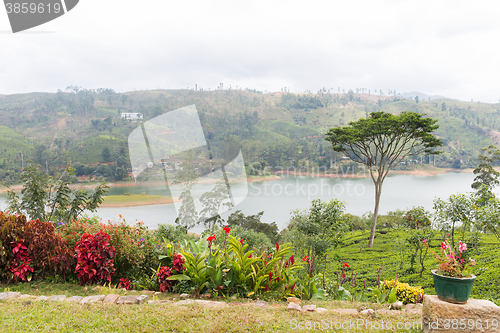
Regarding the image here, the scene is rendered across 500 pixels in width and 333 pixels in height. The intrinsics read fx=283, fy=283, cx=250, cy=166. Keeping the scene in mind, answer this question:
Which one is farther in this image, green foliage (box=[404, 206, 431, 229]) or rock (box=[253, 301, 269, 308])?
green foliage (box=[404, 206, 431, 229])

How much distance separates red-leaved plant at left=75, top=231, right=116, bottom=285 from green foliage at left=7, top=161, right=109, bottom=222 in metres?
3.09

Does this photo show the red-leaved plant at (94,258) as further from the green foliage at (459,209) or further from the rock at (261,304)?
the green foliage at (459,209)

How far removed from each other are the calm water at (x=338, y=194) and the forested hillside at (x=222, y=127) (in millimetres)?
2827

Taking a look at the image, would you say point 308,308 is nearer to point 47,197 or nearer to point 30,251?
point 30,251

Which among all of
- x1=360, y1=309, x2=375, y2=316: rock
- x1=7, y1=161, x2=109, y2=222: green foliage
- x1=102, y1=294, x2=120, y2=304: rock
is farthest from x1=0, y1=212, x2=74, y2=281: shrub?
x1=360, y1=309, x2=375, y2=316: rock

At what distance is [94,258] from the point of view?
3371mm

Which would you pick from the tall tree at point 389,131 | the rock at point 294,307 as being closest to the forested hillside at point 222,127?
the tall tree at point 389,131

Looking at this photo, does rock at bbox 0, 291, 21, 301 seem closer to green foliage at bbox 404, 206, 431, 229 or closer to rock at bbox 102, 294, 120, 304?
rock at bbox 102, 294, 120, 304

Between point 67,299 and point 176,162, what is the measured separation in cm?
221

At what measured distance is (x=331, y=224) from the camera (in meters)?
8.21

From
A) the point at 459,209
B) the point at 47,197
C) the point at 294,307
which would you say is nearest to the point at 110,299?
the point at 294,307

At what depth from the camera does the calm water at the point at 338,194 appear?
2234 centimetres

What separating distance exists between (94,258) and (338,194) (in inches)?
1274

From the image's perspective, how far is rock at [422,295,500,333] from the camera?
2.31 metres
